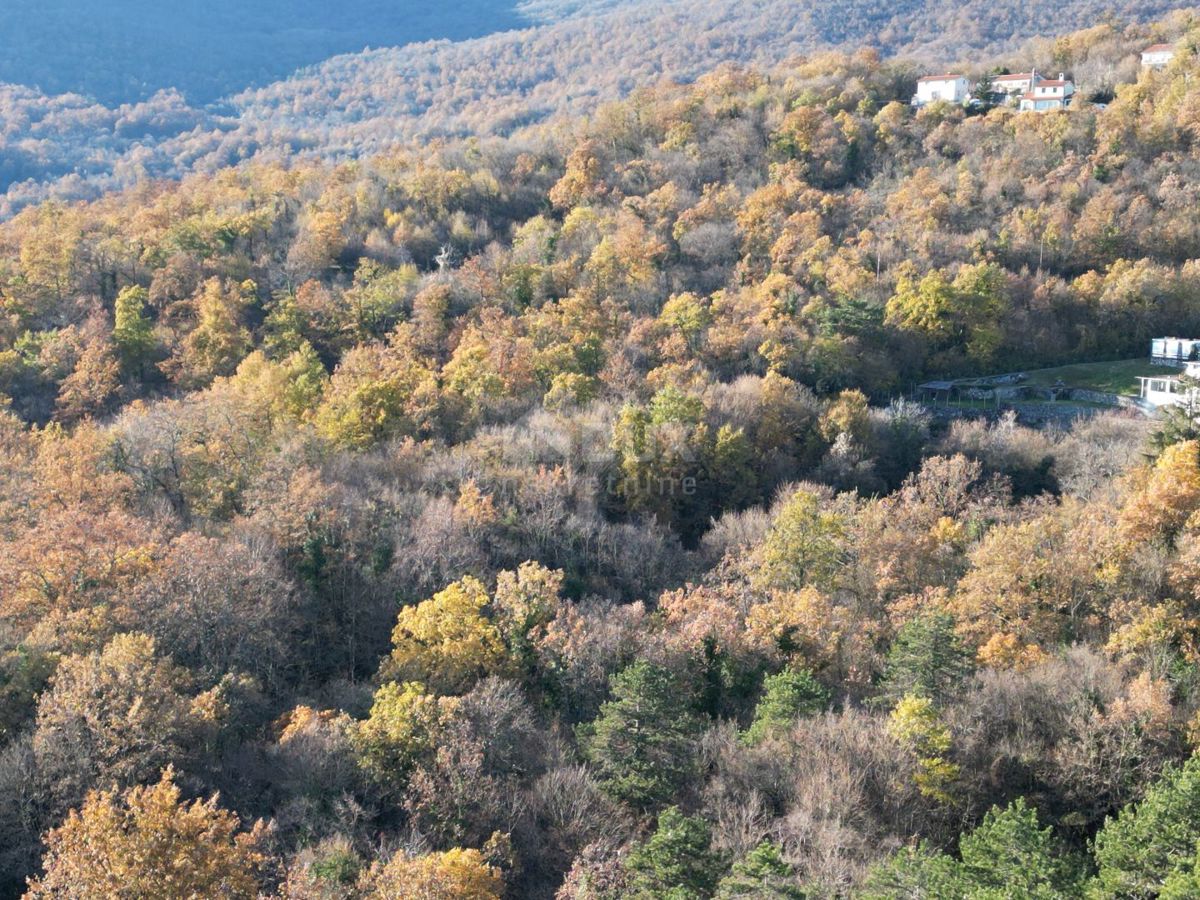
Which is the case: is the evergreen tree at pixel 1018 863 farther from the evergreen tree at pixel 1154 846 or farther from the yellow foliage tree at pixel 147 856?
the yellow foliage tree at pixel 147 856

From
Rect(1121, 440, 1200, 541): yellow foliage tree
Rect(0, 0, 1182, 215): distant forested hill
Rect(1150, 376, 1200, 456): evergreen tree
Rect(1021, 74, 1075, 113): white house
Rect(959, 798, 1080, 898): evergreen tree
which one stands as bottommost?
Rect(959, 798, 1080, 898): evergreen tree

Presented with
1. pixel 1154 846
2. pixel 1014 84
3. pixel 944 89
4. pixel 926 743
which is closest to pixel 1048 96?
pixel 1014 84

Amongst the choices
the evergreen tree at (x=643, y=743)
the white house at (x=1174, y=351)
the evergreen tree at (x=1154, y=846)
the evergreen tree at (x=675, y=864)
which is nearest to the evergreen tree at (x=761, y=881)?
the evergreen tree at (x=675, y=864)

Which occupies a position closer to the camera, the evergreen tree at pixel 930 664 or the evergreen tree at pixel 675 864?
the evergreen tree at pixel 675 864

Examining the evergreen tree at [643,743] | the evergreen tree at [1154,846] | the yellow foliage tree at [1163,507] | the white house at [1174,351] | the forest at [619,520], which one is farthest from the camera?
the white house at [1174,351]

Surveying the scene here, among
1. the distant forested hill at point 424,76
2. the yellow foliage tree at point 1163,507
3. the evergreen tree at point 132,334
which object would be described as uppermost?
the distant forested hill at point 424,76

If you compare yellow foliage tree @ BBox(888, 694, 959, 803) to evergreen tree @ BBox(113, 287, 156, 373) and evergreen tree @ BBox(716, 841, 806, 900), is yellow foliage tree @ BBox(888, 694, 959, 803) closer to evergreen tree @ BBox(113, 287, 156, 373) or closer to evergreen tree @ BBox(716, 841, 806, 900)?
evergreen tree @ BBox(716, 841, 806, 900)

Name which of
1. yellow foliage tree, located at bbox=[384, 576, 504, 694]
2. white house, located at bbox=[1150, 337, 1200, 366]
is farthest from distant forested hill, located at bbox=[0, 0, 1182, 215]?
yellow foliage tree, located at bbox=[384, 576, 504, 694]

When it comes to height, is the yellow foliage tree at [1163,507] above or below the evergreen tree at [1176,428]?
below

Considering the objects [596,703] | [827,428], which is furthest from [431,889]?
[827,428]
